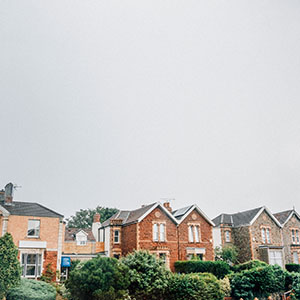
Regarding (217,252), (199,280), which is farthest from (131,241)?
(199,280)

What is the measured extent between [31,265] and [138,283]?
43.8 ft

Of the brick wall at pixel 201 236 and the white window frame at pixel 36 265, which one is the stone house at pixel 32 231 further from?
the brick wall at pixel 201 236

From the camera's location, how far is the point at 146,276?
19812 millimetres

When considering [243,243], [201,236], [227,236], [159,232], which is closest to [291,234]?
[243,243]

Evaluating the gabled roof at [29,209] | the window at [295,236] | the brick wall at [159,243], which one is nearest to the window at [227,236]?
the window at [295,236]

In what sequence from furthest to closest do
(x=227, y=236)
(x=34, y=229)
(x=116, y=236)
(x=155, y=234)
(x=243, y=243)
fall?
(x=227, y=236) → (x=243, y=243) → (x=116, y=236) → (x=155, y=234) → (x=34, y=229)

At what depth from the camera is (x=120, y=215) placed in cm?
3916

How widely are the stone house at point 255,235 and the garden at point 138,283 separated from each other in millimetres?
13690

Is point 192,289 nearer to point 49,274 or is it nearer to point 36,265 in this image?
point 49,274

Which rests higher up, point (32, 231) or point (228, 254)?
point (32, 231)

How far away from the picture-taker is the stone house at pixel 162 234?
3288cm

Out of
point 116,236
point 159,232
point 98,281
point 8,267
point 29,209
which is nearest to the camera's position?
point 98,281

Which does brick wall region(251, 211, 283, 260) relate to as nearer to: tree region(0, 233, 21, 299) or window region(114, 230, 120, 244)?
window region(114, 230, 120, 244)

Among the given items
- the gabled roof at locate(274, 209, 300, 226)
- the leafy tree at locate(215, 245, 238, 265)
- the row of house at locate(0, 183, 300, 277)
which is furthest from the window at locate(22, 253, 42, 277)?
the gabled roof at locate(274, 209, 300, 226)
